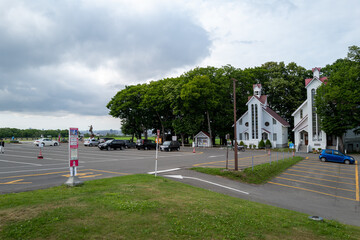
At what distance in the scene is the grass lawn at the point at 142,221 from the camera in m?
4.95

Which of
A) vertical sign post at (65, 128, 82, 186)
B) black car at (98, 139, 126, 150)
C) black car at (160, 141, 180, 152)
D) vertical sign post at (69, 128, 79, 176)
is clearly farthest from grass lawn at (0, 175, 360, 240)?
black car at (98, 139, 126, 150)

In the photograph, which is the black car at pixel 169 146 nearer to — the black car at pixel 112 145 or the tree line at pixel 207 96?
the black car at pixel 112 145

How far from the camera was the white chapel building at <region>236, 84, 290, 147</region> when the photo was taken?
50125 millimetres

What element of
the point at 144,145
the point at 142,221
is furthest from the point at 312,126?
the point at 142,221

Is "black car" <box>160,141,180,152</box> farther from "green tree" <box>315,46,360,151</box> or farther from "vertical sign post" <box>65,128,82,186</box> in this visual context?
"vertical sign post" <box>65,128,82,186</box>

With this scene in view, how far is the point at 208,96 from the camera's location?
51.7 m

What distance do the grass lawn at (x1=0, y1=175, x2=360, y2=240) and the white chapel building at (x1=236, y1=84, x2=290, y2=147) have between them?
45255 millimetres

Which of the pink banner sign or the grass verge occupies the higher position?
the pink banner sign

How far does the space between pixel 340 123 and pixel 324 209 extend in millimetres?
31707

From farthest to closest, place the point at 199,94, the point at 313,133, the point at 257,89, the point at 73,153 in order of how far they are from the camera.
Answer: the point at 257,89 < the point at 199,94 < the point at 313,133 < the point at 73,153

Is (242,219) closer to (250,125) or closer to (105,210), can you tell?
(105,210)

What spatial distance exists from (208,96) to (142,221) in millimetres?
47144

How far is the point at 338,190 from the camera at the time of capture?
14594mm

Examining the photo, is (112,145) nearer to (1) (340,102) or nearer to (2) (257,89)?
(2) (257,89)
